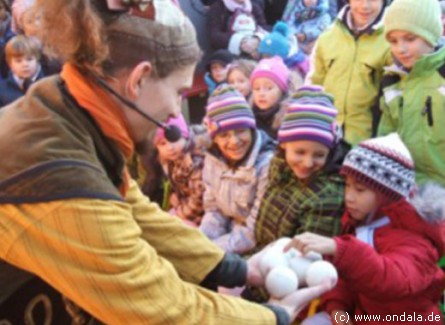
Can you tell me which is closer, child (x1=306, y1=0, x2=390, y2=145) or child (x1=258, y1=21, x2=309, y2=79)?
child (x1=306, y1=0, x2=390, y2=145)

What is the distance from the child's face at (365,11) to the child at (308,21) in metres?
1.90

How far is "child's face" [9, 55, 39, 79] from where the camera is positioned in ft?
16.2

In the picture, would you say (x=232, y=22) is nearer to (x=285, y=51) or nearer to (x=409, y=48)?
(x=285, y=51)

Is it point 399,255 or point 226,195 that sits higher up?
point 399,255

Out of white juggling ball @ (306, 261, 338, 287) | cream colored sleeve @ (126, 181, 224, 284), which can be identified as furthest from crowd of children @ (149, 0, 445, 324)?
cream colored sleeve @ (126, 181, 224, 284)

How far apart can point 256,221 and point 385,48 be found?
1.31 meters

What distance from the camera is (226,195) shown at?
299 centimetres

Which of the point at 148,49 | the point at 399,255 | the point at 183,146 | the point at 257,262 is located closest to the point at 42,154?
the point at 148,49

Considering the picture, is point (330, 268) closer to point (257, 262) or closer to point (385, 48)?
point (257, 262)

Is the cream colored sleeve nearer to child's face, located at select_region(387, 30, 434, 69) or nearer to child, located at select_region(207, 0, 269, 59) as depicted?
child's face, located at select_region(387, 30, 434, 69)

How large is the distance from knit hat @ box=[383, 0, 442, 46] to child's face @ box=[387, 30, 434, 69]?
0.08ft

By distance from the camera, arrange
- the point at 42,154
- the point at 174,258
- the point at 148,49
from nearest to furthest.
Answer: the point at 42,154 → the point at 148,49 → the point at 174,258

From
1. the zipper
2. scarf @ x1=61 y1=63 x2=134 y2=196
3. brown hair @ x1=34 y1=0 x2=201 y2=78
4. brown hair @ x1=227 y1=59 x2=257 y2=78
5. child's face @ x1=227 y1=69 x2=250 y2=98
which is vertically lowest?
child's face @ x1=227 y1=69 x2=250 y2=98

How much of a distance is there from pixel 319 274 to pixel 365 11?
2135 mm
